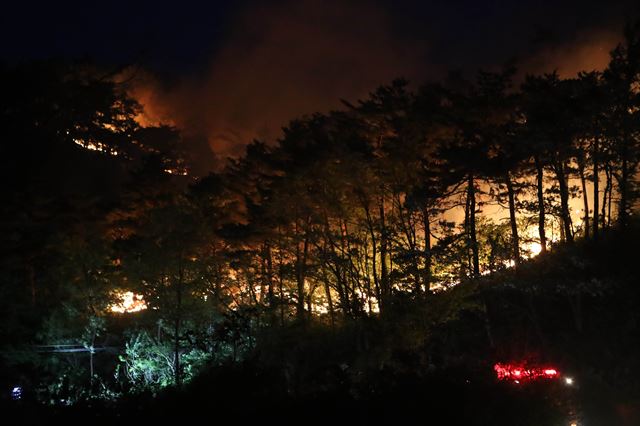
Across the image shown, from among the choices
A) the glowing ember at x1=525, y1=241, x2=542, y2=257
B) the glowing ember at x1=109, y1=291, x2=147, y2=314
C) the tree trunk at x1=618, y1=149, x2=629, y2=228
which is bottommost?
the glowing ember at x1=109, y1=291, x2=147, y2=314

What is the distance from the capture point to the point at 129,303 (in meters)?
25.4

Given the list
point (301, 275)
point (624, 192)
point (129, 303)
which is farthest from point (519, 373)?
point (129, 303)

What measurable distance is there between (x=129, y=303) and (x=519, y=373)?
70.5ft

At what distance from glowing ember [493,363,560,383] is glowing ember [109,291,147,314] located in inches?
633

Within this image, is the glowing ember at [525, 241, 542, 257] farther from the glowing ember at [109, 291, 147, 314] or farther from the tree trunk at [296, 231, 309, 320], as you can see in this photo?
the glowing ember at [109, 291, 147, 314]

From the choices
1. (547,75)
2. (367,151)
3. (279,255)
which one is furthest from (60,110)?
(547,75)

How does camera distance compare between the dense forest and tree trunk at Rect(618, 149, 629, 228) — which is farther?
tree trunk at Rect(618, 149, 629, 228)

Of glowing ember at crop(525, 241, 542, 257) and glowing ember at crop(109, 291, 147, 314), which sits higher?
glowing ember at crop(525, 241, 542, 257)

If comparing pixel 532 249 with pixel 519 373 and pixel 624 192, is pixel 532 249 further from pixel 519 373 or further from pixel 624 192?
pixel 519 373

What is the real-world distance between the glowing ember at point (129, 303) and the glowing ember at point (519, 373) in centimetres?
1608

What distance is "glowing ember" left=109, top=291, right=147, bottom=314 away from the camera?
72.5ft

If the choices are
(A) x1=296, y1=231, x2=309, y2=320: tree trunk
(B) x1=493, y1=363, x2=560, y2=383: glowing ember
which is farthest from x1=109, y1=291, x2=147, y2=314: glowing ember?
(B) x1=493, y1=363, x2=560, y2=383: glowing ember

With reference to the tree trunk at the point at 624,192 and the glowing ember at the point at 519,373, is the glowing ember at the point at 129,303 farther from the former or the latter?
the tree trunk at the point at 624,192

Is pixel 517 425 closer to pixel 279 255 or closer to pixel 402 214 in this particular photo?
pixel 402 214
